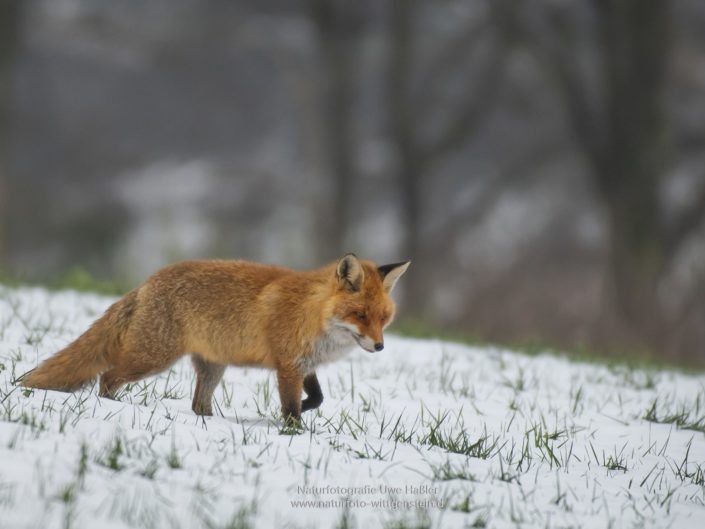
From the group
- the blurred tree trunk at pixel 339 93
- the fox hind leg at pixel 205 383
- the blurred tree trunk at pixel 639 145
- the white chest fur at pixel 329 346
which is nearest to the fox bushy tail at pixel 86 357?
the fox hind leg at pixel 205 383

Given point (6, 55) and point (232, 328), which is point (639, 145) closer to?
point (232, 328)

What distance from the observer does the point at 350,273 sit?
18.9ft

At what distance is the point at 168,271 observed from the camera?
245 inches

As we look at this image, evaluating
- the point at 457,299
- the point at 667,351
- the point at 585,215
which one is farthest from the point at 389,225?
the point at 667,351

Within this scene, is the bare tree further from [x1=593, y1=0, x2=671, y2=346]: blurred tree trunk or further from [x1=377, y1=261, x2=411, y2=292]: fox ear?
[x1=377, y1=261, x2=411, y2=292]: fox ear

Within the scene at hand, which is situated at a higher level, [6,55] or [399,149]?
[6,55]

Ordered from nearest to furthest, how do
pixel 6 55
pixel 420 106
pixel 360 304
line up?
pixel 360 304, pixel 6 55, pixel 420 106

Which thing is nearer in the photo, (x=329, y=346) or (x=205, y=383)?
(x=329, y=346)

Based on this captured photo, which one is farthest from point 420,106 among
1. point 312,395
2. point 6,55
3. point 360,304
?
point 360,304

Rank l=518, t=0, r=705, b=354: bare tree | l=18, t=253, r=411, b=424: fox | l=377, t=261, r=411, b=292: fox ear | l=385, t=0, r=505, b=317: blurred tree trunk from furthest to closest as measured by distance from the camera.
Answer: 1. l=385, t=0, r=505, b=317: blurred tree trunk
2. l=518, t=0, r=705, b=354: bare tree
3. l=377, t=261, r=411, b=292: fox ear
4. l=18, t=253, r=411, b=424: fox

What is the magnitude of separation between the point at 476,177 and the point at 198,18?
338 inches

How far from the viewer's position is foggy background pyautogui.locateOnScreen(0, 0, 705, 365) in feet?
50.4

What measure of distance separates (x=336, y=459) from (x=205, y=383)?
1598 mm

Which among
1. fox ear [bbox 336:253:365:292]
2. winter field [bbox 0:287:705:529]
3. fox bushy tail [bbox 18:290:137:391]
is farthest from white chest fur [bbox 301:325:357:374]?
Answer: fox bushy tail [bbox 18:290:137:391]
